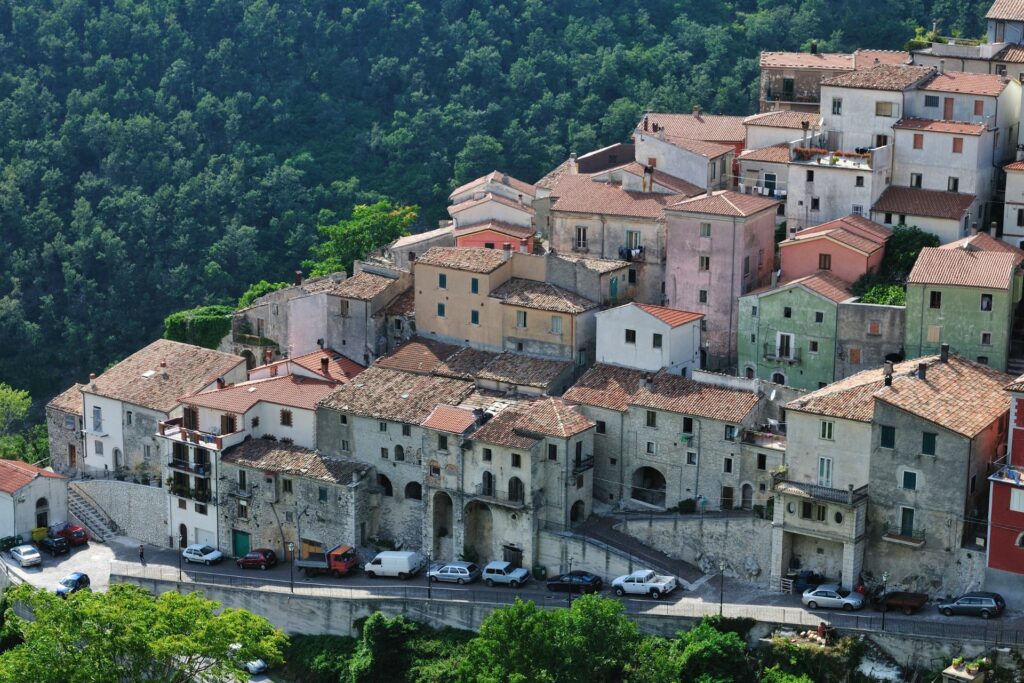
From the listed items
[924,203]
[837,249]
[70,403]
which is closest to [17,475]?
[70,403]

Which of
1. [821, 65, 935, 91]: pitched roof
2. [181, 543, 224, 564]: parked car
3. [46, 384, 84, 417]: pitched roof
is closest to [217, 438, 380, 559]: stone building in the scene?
[181, 543, 224, 564]: parked car

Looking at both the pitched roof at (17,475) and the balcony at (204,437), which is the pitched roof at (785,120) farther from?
the pitched roof at (17,475)

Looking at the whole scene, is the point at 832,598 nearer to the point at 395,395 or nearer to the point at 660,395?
the point at 660,395

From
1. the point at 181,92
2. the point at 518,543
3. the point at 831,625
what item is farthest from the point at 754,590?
the point at 181,92

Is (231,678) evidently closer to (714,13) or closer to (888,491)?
(888,491)

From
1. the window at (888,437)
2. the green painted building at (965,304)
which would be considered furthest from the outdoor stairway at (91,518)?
the green painted building at (965,304)

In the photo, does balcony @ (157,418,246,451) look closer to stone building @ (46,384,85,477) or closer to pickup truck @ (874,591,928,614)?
stone building @ (46,384,85,477)
